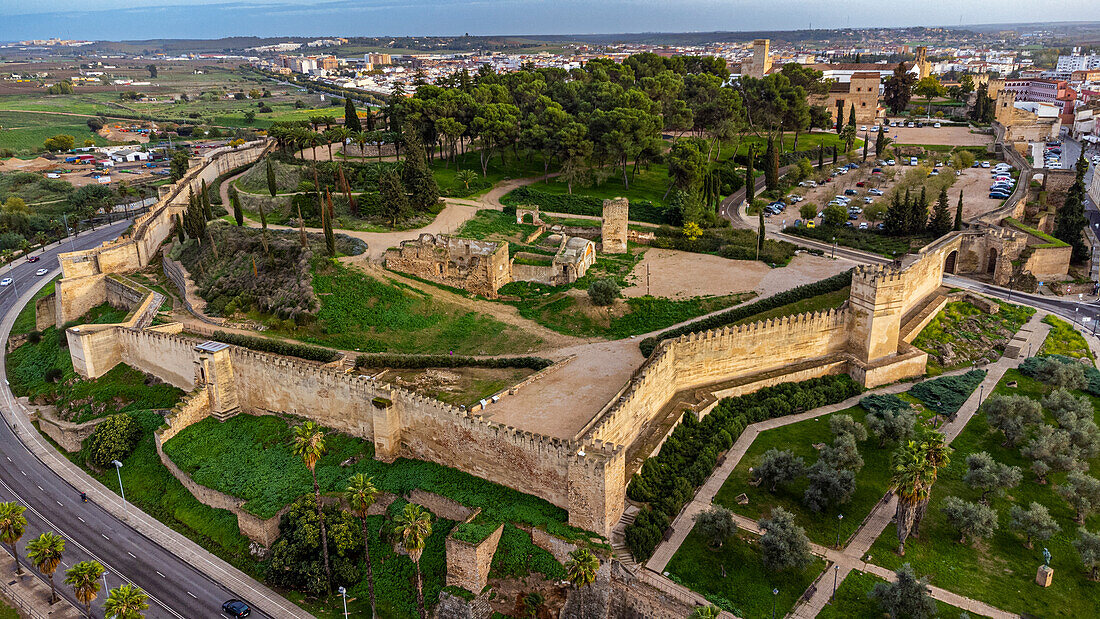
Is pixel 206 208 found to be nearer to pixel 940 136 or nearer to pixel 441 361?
pixel 441 361

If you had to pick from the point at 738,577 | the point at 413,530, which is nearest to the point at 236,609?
the point at 413,530

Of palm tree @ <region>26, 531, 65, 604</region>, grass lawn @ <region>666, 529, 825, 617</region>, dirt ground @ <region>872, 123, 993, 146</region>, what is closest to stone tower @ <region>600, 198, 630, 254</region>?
grass lawn @ <region>666, 529, 825, 617</region>

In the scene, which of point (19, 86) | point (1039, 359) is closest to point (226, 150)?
point (1039, 359)

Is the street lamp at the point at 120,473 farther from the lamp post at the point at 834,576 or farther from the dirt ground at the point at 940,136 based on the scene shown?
the dirt ground at the point at 940,136

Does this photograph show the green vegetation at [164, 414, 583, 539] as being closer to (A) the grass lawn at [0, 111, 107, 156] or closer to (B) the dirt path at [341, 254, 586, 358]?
Result: (B) the dirt path at [341, 254, 586, 358]

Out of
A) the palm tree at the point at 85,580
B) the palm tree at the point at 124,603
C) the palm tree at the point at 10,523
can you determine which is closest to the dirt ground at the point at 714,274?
the palm tree at the point at 124,603
